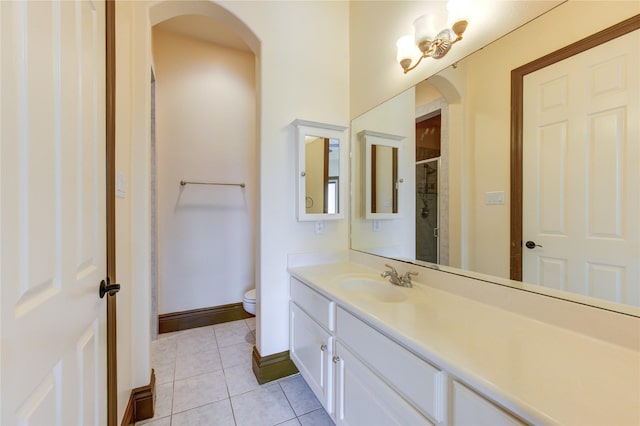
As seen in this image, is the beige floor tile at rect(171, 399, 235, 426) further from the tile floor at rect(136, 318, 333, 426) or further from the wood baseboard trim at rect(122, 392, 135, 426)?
the wood baseboard trim at rect(122, 392, 135, 426)

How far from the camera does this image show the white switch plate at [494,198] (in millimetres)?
1121

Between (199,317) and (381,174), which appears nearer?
(381,174)

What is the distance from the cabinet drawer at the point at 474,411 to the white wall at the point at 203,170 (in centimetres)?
210

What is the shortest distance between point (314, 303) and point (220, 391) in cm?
94

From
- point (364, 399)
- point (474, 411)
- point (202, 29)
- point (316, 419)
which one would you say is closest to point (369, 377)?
point (364, 399)

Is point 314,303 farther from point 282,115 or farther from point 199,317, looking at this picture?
point 199,317

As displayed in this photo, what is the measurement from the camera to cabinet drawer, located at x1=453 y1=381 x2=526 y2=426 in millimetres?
610

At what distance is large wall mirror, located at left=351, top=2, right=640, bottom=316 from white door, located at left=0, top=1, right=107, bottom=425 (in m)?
1.46

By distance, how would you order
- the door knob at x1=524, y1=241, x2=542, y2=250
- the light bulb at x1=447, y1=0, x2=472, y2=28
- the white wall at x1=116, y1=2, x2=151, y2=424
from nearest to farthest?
the door knob at x1=524, y1=241, x2=542, y2=250, the light bulb at x1=447, y1=0, x2=472, y2=28, the white wall at x1=116, y1=2, x2=151, y2=424

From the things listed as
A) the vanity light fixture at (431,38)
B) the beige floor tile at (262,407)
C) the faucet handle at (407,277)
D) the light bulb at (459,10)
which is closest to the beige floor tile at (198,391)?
the beige floor tile at (262,407)

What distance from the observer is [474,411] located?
661 millimetres

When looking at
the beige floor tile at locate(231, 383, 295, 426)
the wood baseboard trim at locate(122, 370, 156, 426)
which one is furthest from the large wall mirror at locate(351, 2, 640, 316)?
the wood baseboard trim at locate(122, 370, 156, 426)

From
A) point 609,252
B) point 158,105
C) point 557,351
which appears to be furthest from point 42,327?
point 158,105

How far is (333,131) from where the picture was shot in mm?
1952
